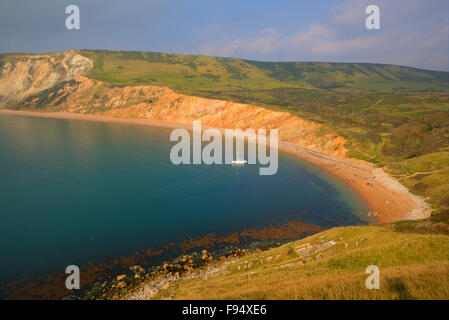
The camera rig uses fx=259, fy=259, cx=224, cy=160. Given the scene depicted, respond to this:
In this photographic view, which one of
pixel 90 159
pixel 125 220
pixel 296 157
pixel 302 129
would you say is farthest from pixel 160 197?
pixel 302 129
